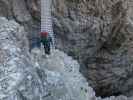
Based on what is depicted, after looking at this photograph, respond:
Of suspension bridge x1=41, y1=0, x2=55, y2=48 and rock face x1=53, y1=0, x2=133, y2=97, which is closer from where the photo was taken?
suspension bridge x1=41, y1=0, x2=55, y2=48

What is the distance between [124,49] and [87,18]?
1127 millimetres

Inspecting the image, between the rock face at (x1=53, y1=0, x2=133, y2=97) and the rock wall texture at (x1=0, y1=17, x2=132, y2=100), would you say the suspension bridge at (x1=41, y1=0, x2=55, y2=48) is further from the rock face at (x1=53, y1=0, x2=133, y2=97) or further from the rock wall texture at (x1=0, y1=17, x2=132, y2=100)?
the rock wall texture at (x1=0, y1=17, x2=132, y2=100)

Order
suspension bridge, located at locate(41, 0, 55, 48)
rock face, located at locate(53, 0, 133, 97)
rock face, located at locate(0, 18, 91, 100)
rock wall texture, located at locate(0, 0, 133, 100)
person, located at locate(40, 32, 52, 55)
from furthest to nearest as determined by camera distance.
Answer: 1. rock face, located at locate(53, 0, 133, 97)
2. rock wall texture, located at locate(0, 0, 133, 100)
3. suspension bridge, located at locate(41, 0, 55, 48)
4. person, located at locate(40, 32, 52, 55)
5. rock face, located at locate(0, 18, 91, 100)

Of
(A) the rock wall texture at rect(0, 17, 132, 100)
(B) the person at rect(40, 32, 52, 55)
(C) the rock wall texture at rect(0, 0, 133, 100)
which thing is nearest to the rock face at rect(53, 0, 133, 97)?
(C) the rock wall texture at rect(0, 0, 133, 100)

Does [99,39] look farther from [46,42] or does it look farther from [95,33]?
[46,42]

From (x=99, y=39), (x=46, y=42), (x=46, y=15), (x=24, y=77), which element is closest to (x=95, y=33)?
(x=99, y=39)

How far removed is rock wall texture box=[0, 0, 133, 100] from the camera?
384 cm

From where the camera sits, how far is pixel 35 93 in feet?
6.36

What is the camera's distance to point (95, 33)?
14.8 ft

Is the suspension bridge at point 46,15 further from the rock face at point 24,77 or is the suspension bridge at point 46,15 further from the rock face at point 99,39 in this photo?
the rock face at point 24,77

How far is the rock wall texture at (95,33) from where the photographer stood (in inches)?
151

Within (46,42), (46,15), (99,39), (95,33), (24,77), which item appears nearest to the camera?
(24,77)

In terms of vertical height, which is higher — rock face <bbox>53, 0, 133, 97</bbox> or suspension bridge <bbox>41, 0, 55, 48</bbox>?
suspension bridge <bbox>41, 0, 55, 48</bbox>

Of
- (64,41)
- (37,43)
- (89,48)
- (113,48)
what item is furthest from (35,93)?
(113,48)
